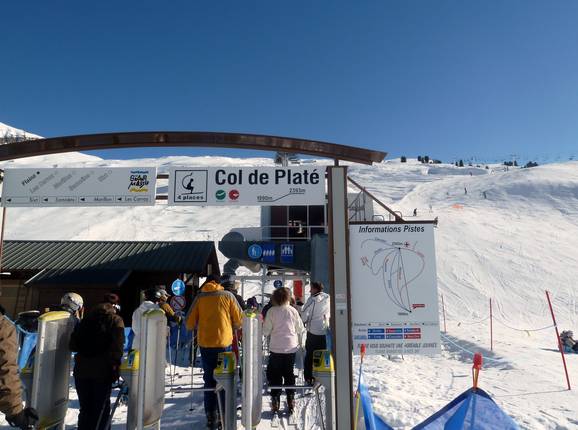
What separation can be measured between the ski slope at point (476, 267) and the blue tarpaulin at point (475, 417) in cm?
254

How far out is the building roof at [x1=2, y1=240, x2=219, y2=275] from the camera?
16.3m

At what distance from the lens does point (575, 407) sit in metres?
6.49

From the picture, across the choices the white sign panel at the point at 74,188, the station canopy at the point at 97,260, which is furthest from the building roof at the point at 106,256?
the white sign panel at the point at 74,188

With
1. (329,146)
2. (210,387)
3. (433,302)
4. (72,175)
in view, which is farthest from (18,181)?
(433,302)

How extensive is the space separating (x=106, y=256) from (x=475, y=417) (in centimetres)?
1642

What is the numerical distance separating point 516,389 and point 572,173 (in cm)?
5661

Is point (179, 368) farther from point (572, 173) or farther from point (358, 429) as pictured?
point (572, 173)

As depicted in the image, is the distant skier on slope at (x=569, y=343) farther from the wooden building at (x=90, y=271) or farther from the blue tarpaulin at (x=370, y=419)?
the wooden building at (x=90, y=271)

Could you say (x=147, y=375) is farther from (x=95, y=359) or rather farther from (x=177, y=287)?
(x=177, y=287)

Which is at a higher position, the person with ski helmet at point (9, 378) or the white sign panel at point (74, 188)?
the white sign panel at point (74, 188)

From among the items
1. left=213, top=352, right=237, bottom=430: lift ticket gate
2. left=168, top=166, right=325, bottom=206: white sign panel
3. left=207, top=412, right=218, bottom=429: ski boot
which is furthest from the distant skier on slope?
left=213, top=352, right=237, bottom=430: lift ticket gate

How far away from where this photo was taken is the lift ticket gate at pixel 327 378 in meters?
4.28

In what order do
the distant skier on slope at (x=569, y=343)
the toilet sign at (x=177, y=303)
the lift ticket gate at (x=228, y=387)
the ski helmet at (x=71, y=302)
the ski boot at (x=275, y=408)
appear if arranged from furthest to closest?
the distant skier on slope at (x=569, y=343) → the toilet sign at (x=177, y=303) → the ski boot at (x=275, y=408) → the ski helmet at (x=71, y=302) → the lift ticket gate at (x=228, y=387)

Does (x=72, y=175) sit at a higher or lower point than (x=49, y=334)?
higher
